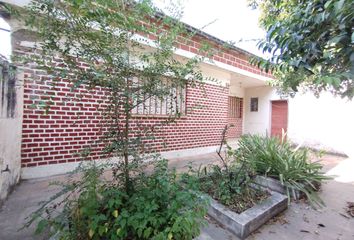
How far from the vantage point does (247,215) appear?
8.09ft

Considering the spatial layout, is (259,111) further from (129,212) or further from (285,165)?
(129,212)

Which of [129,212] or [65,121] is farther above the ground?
[65,121]

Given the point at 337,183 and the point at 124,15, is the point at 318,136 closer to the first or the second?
the point at 337,183

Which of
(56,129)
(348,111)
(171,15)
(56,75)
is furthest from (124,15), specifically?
(348,111)

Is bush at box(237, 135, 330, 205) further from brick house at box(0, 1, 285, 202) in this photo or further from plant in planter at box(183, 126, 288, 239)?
brick house at box(0, 1, 285, 202)

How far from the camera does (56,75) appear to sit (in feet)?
4.99

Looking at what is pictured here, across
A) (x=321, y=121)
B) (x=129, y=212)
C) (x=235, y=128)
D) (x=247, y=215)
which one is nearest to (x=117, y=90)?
(x=129, y=212)

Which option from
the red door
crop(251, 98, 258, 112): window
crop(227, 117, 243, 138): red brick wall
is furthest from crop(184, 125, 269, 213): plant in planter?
crop(251, 98, 258, 112): window

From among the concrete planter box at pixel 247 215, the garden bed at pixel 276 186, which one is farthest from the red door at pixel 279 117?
the concrete planter box at pixel 247 215

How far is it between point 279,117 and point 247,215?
7958 mm

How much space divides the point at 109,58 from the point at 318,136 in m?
8.90

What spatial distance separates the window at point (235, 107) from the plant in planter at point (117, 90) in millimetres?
8362

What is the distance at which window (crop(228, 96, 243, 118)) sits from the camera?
395 inches

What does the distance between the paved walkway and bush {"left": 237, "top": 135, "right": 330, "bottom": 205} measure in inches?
11.2
